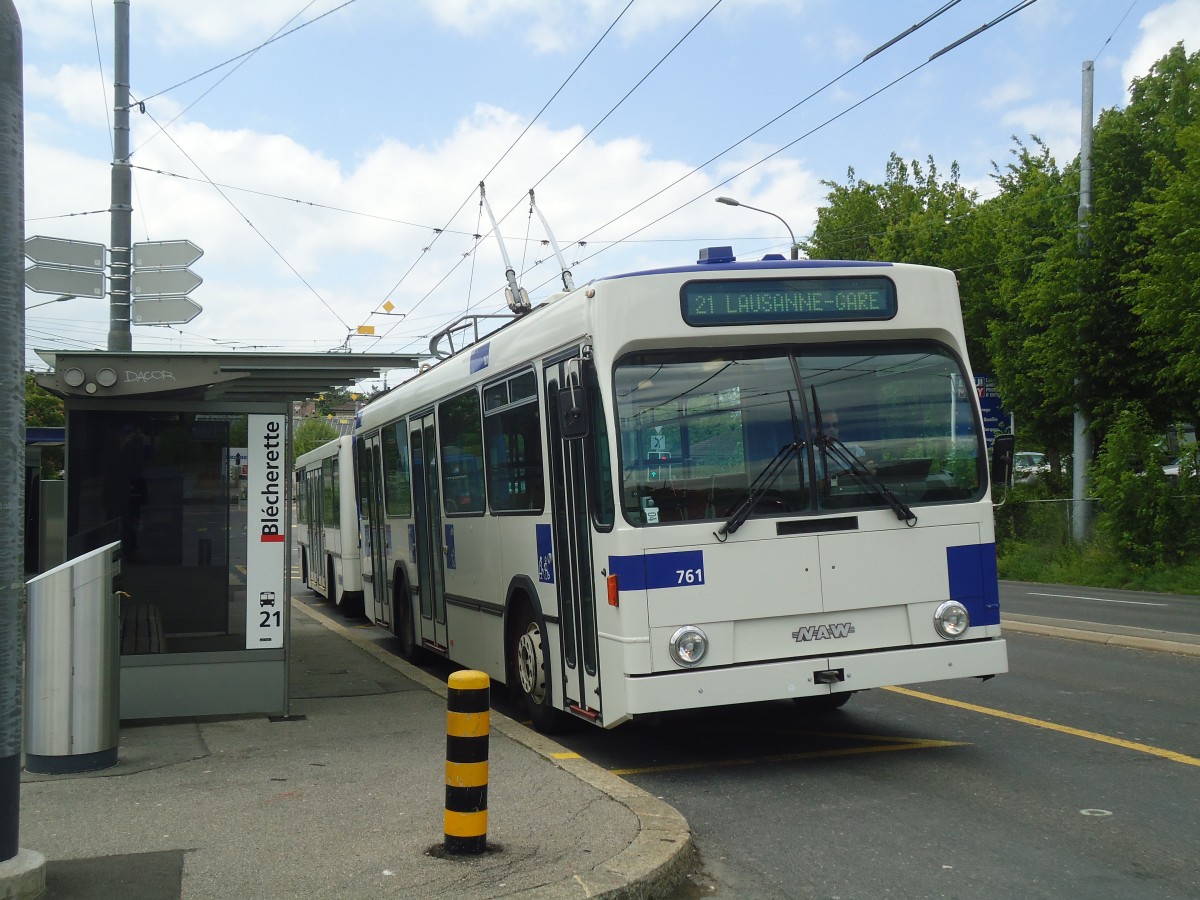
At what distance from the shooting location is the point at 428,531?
12461 millimetres

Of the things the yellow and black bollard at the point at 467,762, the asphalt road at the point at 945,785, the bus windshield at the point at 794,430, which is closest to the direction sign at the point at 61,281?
the asphalt road at the point at 945,785

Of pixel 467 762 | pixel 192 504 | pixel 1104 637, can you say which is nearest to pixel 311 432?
pixel 1104 637

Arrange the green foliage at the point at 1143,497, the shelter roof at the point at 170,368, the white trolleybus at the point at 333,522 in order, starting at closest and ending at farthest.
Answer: the shelter roof at the point at 170,368, the white trolleybus at the point at 333,522, the green foliage at the point at 1143,497

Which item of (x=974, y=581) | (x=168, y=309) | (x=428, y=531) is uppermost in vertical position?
(x=168, y=309)

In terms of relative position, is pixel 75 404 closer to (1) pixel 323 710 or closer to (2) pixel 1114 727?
(1) pixel 323 710

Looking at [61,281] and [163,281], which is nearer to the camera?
[61,281]

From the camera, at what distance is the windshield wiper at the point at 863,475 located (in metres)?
7.57

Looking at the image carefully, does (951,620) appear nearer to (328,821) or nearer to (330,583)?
(328,821)

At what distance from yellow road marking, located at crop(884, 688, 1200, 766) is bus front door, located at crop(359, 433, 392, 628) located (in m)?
6.80

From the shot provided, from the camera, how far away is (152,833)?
6.00 meters

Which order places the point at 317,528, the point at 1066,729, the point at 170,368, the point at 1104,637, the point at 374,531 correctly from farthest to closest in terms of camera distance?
the point at 317,528
the point at 374,531
the point at 1104,637
the point at 170,368
the point at 1066,729

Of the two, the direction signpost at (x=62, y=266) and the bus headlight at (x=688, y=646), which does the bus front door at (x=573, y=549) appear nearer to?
the bus headlight at (x=688, y=646)

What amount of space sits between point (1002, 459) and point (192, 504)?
6092mm

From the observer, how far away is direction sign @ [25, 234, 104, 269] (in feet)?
45.3
